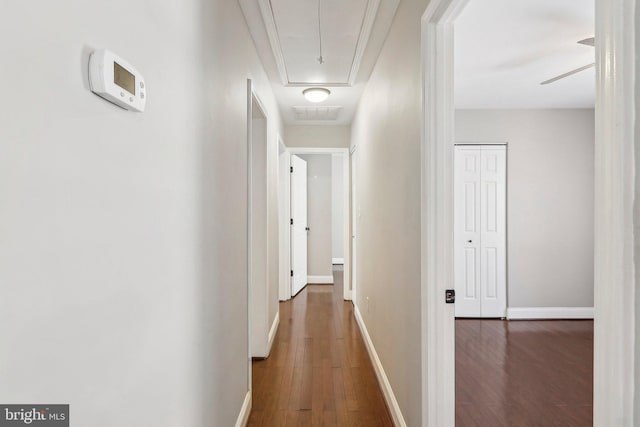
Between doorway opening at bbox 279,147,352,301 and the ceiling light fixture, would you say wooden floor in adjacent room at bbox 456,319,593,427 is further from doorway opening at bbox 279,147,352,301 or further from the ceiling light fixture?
the ceiling light fixture

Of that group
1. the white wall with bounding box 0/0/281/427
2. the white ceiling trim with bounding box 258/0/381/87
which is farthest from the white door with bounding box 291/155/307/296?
the white wall with bounding box 0/0/281/427

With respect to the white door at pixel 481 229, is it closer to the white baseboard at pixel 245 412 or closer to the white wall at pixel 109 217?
the white baseboard at pixel 245 412

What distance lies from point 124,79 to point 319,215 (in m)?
5.90

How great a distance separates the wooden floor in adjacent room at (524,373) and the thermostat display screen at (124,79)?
2.54 meters

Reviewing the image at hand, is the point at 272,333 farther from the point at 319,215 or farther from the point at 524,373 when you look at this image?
the point at 319,215

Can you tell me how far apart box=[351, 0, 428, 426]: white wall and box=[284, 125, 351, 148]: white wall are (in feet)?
5.48

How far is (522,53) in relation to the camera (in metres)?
2.88

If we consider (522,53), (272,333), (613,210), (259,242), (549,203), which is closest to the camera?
(613,210)

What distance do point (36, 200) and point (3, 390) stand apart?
29 centimetres

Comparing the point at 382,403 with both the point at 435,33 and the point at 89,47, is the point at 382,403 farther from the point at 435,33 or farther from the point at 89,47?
the point at 89,47

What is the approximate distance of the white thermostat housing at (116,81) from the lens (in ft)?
2.25

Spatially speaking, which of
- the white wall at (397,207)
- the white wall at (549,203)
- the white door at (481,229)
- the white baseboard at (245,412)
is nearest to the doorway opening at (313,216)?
the white door at (481,229)

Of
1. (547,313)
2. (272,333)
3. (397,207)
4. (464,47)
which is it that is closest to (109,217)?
(397,207)

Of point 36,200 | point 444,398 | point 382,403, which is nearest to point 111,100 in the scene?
point 36,200
